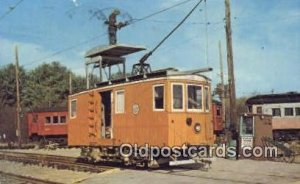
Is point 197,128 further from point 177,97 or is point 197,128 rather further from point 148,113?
point 148,113

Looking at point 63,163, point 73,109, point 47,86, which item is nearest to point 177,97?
point 73,109

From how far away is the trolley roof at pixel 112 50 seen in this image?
22.6 metres

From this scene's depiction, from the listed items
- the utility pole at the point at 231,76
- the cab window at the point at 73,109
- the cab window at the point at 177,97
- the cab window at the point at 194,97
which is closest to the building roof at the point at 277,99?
the utility pole at the point at 231,76

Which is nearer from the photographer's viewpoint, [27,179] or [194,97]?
[194,97]

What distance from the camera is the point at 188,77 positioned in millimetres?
18109

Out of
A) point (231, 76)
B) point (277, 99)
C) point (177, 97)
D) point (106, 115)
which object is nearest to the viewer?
point (177, 97)

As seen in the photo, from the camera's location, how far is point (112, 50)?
75.5 ft

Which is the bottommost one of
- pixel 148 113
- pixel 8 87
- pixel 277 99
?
pixel 148 113

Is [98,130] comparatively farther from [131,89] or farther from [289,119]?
[289,119]

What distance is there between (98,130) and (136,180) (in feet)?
18.8

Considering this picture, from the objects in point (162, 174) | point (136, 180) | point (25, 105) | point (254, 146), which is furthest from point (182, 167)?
point (25, 105)

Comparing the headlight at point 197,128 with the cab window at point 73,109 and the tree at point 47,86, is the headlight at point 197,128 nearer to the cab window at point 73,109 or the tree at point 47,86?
the cab window at point 73,109

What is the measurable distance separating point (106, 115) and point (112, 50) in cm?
315

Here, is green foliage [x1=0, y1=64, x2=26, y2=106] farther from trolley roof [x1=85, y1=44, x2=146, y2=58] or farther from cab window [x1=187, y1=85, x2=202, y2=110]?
cab window [x1=187, y1=85, x2=202, y2=110]
